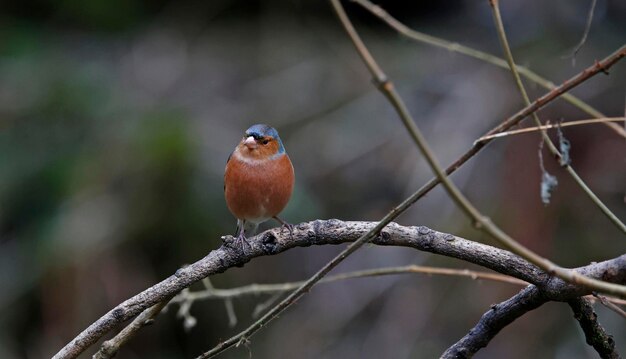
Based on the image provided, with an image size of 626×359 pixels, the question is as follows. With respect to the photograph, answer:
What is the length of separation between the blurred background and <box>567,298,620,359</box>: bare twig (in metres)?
2.50

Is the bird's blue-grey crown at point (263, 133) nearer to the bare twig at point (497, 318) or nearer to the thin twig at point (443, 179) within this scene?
the bare twig at point (497, 318)

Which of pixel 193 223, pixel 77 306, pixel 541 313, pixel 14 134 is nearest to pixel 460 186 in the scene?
pixel 541 313

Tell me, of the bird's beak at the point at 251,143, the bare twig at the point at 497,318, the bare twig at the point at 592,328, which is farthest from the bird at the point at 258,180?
the bare twig at the point at 592,328

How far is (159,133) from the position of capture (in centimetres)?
589

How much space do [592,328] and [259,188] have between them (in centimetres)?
170

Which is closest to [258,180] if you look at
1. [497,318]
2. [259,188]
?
[259,188]

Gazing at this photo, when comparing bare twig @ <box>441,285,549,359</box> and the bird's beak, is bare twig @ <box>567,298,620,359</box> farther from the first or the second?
the bird's beak

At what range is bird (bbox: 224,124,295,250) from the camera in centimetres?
353

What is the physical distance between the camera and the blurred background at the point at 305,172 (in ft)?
16.4

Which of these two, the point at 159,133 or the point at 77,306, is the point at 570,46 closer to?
the point at 159,133

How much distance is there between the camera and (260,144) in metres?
3.78

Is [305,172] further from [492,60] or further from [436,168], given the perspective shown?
[436,168]

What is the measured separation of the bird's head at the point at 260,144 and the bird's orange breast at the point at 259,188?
2.7 inches

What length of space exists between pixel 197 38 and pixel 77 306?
3.68 m
